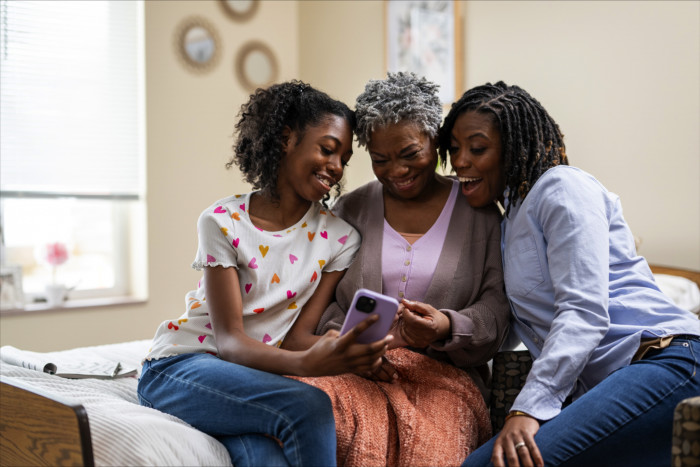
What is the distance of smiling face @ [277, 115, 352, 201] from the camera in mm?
1731

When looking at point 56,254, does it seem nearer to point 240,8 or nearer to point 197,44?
point 197,44

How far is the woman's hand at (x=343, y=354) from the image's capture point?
50.6 inches

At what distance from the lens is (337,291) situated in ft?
5.80

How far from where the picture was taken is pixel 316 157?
1721mm

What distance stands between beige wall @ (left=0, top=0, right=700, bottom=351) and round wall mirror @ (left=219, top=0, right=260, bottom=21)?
0.05m

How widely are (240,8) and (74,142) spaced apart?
54.6 inches

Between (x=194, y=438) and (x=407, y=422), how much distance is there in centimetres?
44

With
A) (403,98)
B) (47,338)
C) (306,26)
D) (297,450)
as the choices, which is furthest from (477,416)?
(306,26)

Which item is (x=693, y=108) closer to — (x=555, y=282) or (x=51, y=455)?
(x=555, y=282)

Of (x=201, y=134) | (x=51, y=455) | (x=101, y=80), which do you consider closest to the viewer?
(x=51, y=455)

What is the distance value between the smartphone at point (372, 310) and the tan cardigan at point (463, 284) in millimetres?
315

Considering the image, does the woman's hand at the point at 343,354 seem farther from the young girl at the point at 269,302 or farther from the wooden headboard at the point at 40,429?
the wooden headboard at the point at 40,429

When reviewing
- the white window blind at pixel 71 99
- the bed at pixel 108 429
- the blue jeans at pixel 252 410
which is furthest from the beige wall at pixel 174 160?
the blue jeans at pixel 252 410

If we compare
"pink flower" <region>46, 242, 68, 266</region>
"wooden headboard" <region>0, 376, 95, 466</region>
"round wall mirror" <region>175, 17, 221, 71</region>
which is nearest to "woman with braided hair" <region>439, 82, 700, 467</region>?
"wooden headboard" <region>0, 376, 95, 466</region>
